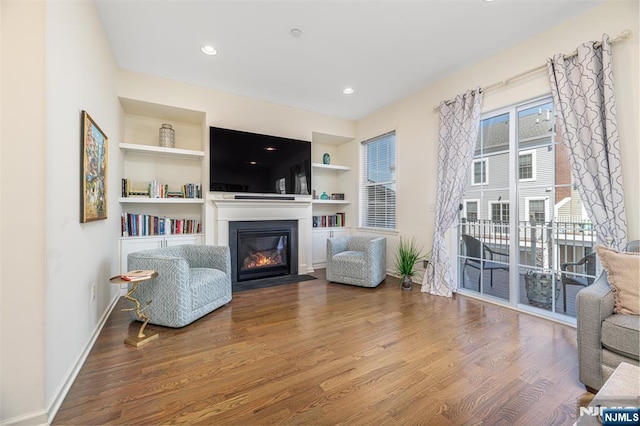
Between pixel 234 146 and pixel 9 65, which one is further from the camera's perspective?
pixel 234 146

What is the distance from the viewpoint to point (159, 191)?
3.80m

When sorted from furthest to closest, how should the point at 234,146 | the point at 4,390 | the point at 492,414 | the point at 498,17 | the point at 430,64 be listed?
the point at 234,146 < the point at 430,64 < the point at 498,17 < the point at 492,414 < the point at 4,390

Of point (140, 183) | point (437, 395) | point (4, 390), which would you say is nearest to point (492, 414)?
point (437, 395)

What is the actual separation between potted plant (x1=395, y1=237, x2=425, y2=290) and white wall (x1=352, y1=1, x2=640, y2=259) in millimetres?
156

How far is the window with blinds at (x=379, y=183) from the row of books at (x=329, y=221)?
451 millimetres

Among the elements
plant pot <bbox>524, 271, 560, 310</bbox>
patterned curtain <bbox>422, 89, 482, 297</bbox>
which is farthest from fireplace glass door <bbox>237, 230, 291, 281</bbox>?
plant pot <bbox>524, 271, 560, 310</bbox>

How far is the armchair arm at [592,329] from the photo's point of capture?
62.5 inches

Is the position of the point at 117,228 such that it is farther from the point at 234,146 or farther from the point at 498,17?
the point at 498,17

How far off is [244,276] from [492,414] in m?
3.39

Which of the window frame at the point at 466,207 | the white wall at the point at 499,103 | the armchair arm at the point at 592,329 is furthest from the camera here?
the window frame at the point at 466,207

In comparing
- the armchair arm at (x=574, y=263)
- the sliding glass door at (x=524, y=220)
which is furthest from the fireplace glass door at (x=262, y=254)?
the armchair arm at (x=574, y=263)

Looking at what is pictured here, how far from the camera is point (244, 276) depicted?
410 cm

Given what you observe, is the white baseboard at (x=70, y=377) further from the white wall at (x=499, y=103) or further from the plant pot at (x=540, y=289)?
the plant pot at (x=540, y=289)

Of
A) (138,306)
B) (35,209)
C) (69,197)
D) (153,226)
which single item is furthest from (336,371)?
(153,226)
